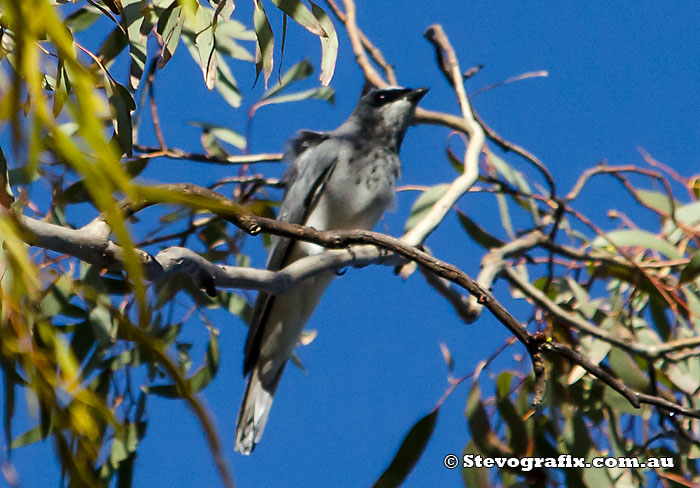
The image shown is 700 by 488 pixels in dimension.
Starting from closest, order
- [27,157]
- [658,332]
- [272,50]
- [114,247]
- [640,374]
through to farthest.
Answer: [27,157], [114,247], [272,50], [640,374], [658,332]

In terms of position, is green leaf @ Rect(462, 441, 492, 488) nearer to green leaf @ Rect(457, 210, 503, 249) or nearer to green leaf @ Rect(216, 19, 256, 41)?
green leaf @ Rect(457, 210, 503, 249)

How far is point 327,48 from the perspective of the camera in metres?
1.69

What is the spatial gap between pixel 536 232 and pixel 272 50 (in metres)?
1.48

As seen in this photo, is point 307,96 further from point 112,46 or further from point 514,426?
point 514,426

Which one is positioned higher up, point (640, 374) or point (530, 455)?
point (640, 374)

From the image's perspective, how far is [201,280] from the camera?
153 centimetres

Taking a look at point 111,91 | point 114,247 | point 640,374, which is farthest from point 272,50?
point 640,374

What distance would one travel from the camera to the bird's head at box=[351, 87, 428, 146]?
133 inches

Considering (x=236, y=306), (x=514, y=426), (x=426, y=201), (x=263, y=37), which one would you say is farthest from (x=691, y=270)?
(x=236, y=306)

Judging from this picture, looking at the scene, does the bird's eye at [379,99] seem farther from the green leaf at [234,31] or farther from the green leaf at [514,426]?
the green leaf at [514,426]

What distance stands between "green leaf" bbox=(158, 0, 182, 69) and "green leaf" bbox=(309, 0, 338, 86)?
0.89ft

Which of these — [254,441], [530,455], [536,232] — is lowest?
[530,455]

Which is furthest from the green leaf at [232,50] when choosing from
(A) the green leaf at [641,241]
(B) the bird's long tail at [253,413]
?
(A) the green leaf at [641,241]

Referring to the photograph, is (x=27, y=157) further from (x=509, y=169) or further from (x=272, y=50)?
(x=509, y=169)
